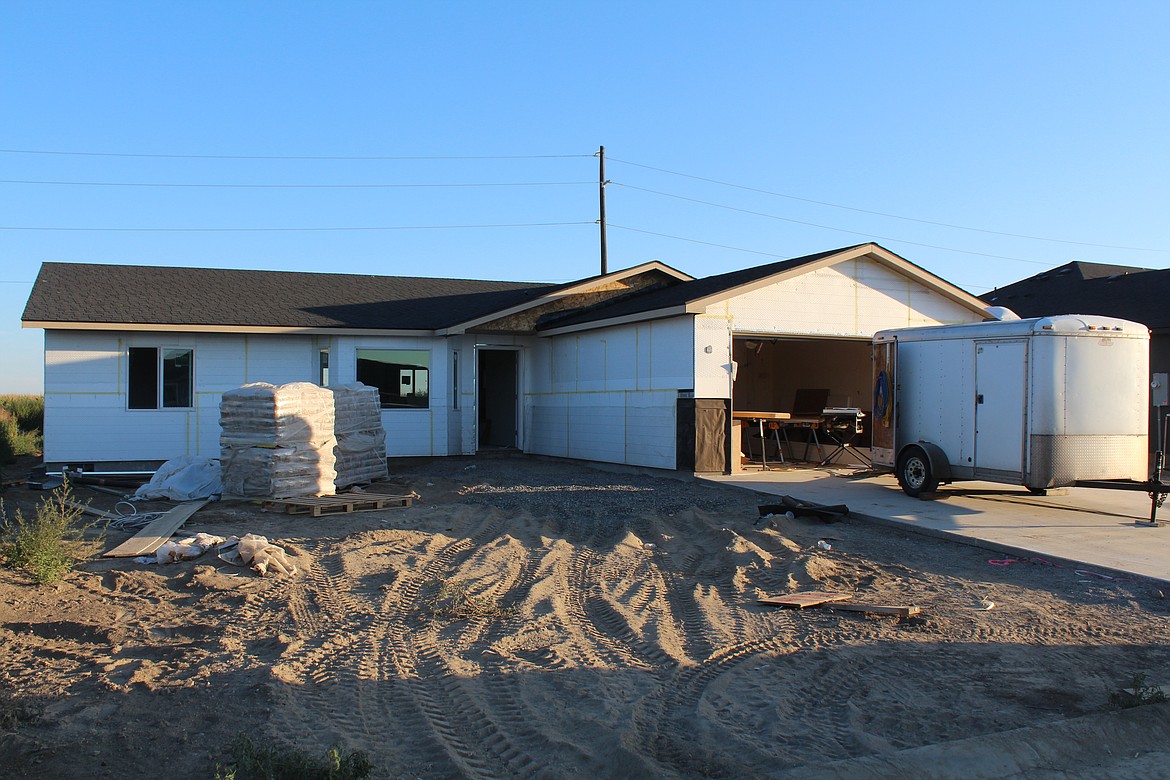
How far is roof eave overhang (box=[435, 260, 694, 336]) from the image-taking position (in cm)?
1873

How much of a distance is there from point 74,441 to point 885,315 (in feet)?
52.1

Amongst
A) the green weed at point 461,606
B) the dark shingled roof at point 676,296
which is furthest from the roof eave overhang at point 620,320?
the green weed at point 461,606

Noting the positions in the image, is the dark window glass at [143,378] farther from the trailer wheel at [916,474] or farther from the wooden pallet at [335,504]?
the trailer wheel at [916,474]

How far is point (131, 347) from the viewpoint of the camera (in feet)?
58.5

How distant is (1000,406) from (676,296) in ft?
21.9

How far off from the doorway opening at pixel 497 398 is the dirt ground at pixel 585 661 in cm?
1259

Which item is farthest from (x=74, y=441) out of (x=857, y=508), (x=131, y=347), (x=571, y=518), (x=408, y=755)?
(x=408, y=755)

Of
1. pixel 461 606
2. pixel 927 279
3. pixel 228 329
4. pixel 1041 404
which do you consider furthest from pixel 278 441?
pixel 927 279

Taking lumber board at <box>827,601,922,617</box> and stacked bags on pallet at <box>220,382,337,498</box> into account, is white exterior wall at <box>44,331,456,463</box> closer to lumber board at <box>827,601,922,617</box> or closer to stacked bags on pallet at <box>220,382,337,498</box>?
stacked bags on pallet at <box>220,382,337,498</box>

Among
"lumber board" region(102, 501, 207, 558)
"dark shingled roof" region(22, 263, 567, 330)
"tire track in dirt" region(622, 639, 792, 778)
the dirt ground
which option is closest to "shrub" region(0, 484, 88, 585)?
the dirt ground

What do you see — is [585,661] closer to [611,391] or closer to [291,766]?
[291,766]

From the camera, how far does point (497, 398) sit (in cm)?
2373

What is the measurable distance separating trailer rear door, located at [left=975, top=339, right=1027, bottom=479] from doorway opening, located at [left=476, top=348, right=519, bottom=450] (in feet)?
38.1

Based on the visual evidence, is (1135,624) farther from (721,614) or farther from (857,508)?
(857,508)
